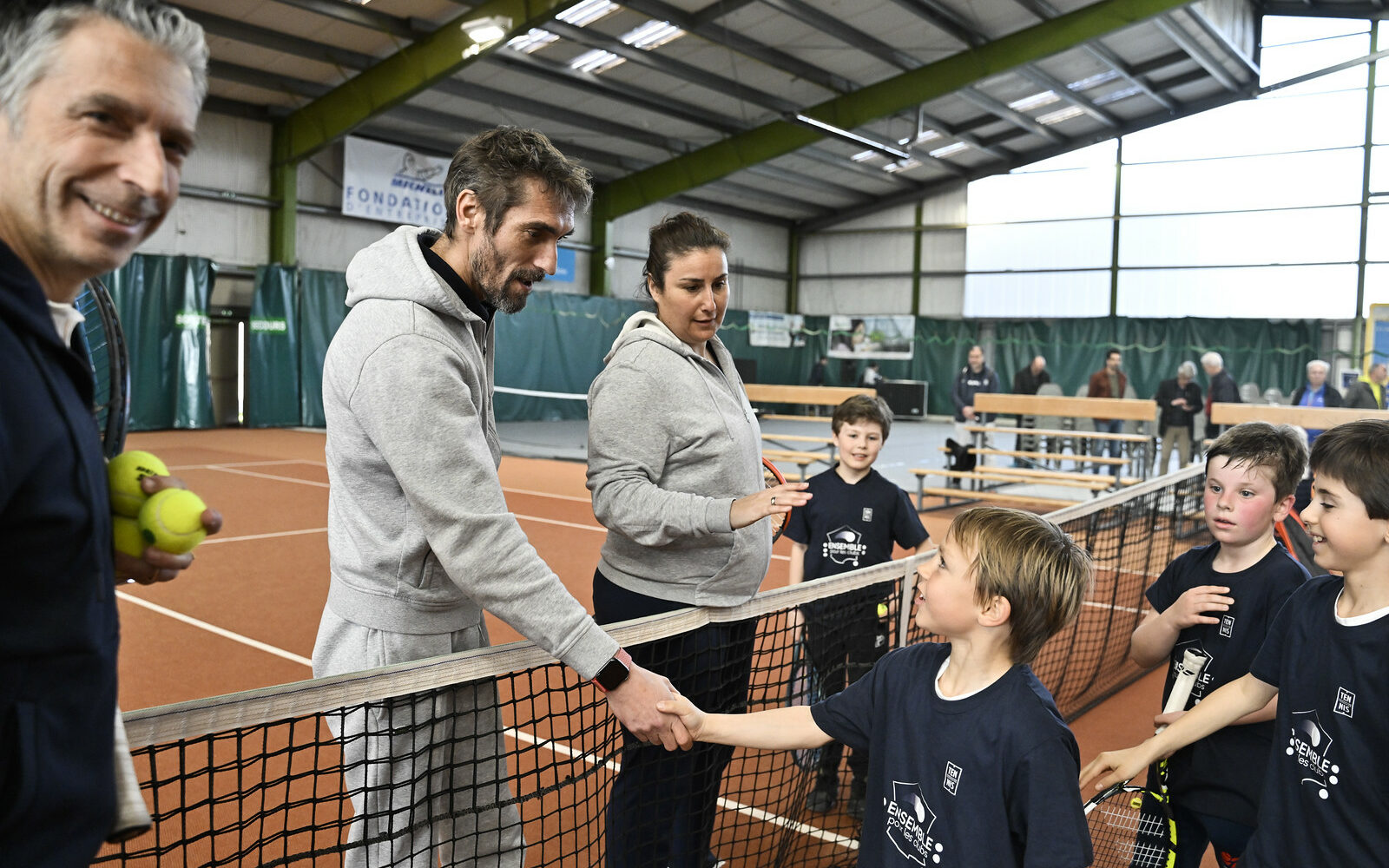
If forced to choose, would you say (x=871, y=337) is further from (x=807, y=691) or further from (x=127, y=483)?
(x=127, y=483)

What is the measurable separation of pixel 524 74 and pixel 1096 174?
47.6ft

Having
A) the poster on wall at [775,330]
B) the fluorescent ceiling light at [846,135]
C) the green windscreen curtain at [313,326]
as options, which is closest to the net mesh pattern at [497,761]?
the fluorescent ceiling light at [846,135]

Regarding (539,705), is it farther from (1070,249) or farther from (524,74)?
(1070,249)

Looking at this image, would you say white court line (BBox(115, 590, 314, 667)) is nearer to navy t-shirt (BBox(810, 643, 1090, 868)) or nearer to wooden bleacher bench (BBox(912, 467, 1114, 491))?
navy t-shirt (BBox(810, 643, 1090, 868))

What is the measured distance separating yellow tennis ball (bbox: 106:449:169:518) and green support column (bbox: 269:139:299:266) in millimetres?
17166

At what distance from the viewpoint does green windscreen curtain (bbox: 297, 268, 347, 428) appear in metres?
16.9

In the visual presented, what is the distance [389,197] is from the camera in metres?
18.2

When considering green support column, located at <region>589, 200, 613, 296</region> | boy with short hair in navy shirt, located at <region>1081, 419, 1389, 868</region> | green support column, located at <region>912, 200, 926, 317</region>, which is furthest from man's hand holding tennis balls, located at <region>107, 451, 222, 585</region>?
green support column, located at <region>912, 200, 926, 317</region>

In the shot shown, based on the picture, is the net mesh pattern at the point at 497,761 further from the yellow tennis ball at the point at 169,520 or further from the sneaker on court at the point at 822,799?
the yellow tennis ball at the point at 169,520

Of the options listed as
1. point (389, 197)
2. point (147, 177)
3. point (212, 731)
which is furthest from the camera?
point (389, 197)

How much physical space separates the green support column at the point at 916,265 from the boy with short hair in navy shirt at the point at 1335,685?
25.4 m

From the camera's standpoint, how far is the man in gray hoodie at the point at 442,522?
1654 mm

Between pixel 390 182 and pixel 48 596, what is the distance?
1856cm

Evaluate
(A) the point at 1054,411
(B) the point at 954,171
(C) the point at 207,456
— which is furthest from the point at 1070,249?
(C) the point at 207,456
